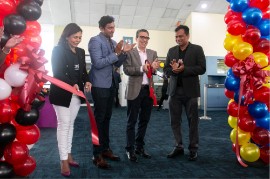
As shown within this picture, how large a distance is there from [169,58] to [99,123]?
1.19 metres

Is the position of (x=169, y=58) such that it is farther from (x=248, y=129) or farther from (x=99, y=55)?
(x=248, y=129)

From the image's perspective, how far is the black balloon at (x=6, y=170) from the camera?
1808mm

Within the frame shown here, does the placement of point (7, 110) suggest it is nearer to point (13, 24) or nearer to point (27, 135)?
point (27, 135)

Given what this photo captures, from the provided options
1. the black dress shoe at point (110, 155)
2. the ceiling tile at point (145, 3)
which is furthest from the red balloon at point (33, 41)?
the ceiling tile at point (145, 3)

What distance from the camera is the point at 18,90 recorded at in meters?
1.94

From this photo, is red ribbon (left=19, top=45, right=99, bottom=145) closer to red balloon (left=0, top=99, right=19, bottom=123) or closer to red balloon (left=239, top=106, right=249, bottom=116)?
red balloon (left=0, top=99, right=19, bottom=123)

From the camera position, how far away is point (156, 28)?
8906 millimetres

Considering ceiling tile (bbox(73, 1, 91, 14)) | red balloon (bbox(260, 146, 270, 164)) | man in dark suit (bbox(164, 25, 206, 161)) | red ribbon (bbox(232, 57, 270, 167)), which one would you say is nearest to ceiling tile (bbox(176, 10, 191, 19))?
ceiling tile (bbox(73, 1, 91, 14))

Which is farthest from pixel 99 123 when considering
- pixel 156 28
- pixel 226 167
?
pixel 156 28

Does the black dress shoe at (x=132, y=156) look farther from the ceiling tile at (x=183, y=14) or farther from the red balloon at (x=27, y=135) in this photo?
the ceiling tile at (x=183, y=14)

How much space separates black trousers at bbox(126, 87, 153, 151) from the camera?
2.68 m

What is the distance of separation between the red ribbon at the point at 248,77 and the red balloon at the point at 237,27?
1.03 ft

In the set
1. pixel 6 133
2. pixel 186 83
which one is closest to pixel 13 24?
pixel 6 133

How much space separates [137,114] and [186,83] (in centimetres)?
65
